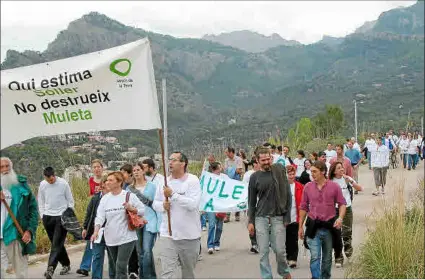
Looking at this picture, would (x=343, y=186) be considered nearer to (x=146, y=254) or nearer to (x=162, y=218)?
(x=146, y=254)

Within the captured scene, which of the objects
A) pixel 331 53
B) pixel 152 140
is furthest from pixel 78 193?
pixel 331 53

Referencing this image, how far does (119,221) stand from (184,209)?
1.04 m

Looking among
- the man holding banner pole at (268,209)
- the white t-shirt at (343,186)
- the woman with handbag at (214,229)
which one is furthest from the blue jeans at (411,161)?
the man holding banner pole at (268,209)

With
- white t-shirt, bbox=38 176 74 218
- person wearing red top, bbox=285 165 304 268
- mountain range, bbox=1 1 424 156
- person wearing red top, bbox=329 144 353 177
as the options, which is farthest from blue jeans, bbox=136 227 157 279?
mountain range, bbox=1 1 424 156

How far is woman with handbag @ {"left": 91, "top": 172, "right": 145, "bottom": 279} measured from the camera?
7.25m

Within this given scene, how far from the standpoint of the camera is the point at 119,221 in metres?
7.26

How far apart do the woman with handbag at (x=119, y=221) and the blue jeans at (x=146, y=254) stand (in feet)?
2.25

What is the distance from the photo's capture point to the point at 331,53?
563ft

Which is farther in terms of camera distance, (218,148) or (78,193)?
(218,148)

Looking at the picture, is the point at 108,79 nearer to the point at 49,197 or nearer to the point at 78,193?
the point at 49,197

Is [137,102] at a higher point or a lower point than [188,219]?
higher

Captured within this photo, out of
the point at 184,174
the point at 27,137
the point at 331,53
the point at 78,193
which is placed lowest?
the point at 78,193

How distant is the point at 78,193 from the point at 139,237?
636 centimetres

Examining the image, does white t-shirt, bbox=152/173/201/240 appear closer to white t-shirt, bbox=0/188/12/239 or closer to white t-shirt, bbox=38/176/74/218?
white t-shirt, bbox=0/188/12/239
